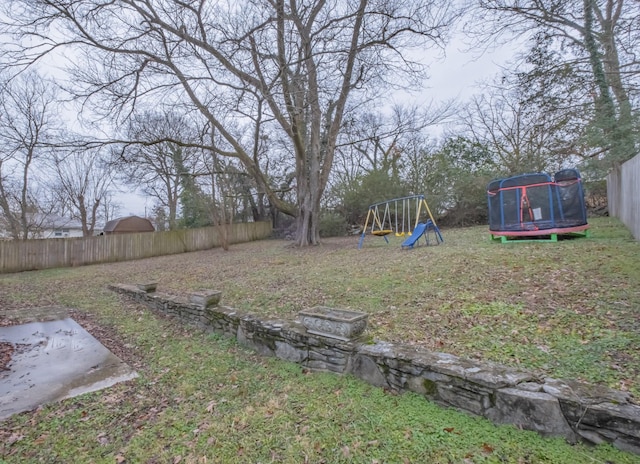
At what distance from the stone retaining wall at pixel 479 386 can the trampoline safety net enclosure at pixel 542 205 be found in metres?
6.22

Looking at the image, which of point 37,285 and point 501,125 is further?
point 501,125

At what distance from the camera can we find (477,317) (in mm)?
3162

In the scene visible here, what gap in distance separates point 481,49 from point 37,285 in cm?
1164

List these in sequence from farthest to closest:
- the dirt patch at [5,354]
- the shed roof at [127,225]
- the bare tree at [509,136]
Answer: the shed roof at [127,225]
the bare tree at [509,136]
the dirt patch at [5,354]

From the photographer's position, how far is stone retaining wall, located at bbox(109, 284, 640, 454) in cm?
159

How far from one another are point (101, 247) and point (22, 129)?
4639 mm

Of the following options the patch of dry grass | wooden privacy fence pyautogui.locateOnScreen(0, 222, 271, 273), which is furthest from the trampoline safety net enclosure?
wooden privacy fence pyautogui.locateOnScreen(0, 222, 271, 273)

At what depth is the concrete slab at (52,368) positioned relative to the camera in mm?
2545


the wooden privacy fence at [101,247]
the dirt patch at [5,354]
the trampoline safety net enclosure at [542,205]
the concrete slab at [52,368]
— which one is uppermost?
the trampoline safety net enclosure at [542,205]

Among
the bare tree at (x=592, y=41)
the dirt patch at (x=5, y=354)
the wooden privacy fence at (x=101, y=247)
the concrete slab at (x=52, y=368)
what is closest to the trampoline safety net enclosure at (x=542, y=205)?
the bare tree at (x=592, y=41)

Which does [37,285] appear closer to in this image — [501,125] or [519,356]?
[519,356]

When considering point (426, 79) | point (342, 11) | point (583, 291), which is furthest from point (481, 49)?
point (583, 291)

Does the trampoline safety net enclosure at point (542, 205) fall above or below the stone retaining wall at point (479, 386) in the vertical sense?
above

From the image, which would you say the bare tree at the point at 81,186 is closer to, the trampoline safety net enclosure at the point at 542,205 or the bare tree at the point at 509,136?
the trampoline safety net enclosure at the point at 542,205
